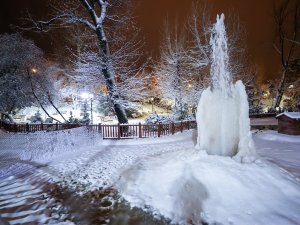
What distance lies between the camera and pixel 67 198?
6523mm

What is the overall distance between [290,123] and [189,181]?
11.7 metres

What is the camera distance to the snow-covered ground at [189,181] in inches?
205

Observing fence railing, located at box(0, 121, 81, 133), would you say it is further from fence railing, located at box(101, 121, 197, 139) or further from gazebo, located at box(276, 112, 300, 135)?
gazebo, located at box(276, 112, 300, 135)

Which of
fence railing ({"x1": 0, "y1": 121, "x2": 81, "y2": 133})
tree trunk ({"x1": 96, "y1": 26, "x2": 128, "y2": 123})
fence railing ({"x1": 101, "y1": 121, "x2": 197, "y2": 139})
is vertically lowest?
fence railing ({"x1": 101, "y1": 121, "x2": 197, "y2": 139})

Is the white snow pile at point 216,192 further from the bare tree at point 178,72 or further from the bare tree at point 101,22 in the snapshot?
the bare tree at point 178,72

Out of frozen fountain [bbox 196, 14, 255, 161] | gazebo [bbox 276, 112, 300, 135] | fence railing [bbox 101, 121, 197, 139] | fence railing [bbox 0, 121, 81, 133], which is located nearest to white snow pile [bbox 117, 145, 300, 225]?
frozen fountain [bbox 196, 14, 255, 161]

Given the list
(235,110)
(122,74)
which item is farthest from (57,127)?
(235,110)

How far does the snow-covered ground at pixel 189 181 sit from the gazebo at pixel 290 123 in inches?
156

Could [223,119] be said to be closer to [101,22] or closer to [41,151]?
[41,151]

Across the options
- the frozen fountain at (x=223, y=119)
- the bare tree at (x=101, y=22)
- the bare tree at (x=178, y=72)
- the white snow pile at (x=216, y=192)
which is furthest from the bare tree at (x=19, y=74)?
the white snow pile at (x=216, y=192)

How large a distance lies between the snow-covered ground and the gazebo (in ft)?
13.0

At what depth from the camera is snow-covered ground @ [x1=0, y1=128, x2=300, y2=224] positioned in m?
5.21

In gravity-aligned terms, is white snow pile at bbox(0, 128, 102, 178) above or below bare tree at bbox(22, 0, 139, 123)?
below

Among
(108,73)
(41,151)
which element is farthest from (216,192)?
(108,73)
